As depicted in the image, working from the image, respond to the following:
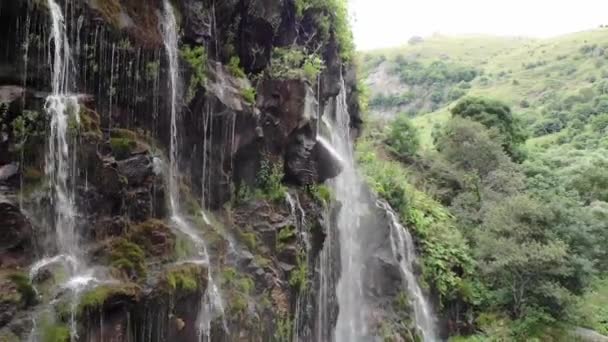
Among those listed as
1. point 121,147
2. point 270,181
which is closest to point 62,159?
point 121,147

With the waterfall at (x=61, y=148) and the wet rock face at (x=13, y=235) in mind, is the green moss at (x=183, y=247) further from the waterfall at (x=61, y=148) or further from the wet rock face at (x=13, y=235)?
the wet rock face at (x=13, y=235)

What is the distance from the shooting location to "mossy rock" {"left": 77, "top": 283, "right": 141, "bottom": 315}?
28.4 ft

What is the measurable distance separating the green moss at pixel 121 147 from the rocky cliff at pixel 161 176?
24 millimetres

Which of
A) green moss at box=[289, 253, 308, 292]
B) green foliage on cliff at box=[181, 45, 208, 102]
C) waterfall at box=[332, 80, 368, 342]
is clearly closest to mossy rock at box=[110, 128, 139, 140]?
green foliage on cliff at box=[181, 45, 208, 102]

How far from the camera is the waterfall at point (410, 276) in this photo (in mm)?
22078

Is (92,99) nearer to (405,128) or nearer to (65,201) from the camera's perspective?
(65,201)

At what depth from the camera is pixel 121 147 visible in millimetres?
10570

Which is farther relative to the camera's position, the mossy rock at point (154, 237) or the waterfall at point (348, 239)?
the waterfall at point (348, 239)

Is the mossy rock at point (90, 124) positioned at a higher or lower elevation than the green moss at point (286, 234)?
higher

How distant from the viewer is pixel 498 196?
29281 mm

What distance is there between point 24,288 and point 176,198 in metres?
3.94

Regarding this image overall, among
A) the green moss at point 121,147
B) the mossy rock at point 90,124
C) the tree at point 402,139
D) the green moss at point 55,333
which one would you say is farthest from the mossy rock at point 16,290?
the tree at point 402,139

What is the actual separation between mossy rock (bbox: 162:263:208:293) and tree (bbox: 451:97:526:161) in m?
29.4

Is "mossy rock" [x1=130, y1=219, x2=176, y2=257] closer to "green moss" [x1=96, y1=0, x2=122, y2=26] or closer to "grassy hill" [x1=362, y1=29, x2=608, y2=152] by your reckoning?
"green moss" [x1=96, y1=0, x2=122, y2=26]
